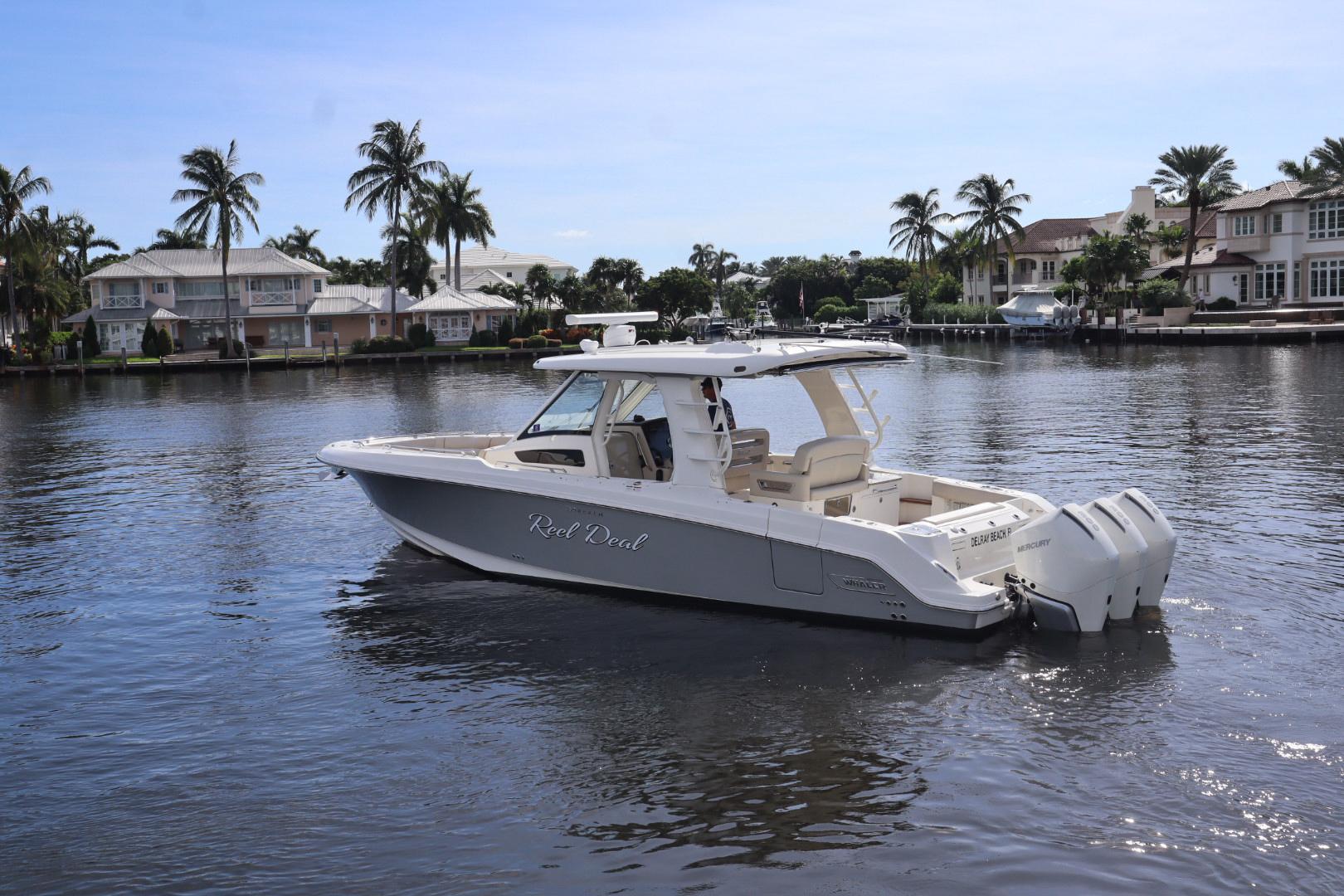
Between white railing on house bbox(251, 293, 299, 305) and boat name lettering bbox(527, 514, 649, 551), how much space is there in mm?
77256

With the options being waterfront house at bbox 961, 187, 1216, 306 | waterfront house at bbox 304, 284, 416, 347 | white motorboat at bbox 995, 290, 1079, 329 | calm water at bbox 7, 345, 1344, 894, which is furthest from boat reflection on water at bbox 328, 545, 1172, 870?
waterfront house at bbox 961, 187, 1216, 306

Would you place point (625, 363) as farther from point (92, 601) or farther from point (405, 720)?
point (92, 601)

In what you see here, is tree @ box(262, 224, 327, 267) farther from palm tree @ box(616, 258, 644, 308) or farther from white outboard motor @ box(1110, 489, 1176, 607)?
white outboard motor @ box(1110, 489, 1176, 607)

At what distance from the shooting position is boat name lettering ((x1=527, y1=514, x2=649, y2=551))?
11.4 m

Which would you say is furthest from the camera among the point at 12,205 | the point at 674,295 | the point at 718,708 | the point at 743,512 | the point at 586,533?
the point at 674,295

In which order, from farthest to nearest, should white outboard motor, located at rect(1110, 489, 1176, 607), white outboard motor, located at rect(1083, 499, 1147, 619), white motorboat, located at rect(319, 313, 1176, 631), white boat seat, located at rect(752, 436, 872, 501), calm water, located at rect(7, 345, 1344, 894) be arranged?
1. white boat seat, located at rect(752, 436, 872, 501)
2. white outboard motor, located at rect(1110, 489, 1176, 607)
3. white motorboat, located at rect(319, 313, 1176, 631)
4. white outboard motor, located at rect(1083, 499, 1147, 619)
5. calm water, located at rect(7, 345, 1344, 894)

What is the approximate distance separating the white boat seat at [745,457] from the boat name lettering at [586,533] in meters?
1.12

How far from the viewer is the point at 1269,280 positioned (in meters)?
77.9

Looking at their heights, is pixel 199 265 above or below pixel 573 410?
above

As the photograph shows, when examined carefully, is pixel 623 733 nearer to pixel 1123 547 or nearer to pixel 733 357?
pixel 733 357

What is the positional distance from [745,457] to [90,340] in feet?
235

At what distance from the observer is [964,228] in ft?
343

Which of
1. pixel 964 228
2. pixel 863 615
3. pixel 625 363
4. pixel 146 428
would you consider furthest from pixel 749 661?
pixel 964 228

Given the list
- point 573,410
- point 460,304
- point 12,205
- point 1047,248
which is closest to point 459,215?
point 460,304
